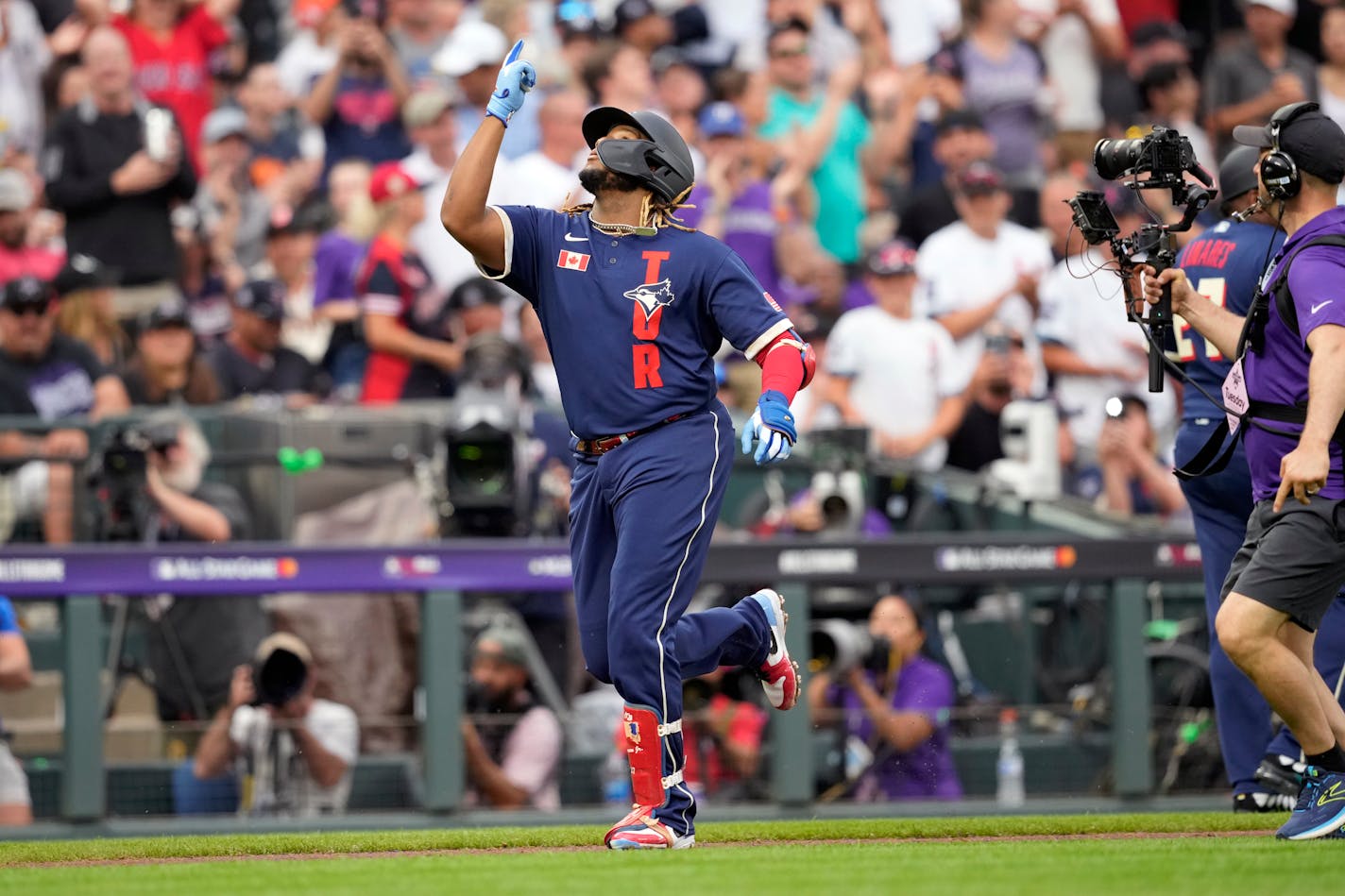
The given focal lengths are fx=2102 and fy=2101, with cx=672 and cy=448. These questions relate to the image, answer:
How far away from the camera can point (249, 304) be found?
1153cm

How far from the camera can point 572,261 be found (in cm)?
668

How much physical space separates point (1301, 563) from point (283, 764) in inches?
186

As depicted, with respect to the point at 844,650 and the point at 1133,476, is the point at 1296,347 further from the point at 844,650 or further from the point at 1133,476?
the point at 1133,476

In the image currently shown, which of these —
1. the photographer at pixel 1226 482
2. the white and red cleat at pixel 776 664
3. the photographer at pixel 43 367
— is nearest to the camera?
the white and red cleat at pixel 776 664

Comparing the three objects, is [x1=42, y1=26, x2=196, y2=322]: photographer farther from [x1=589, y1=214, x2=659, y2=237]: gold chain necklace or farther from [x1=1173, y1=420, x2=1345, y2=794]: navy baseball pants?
[x1=1173, y1=420, x2=1345, y2=794]: navy baseball pants

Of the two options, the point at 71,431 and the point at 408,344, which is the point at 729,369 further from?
the point at 71,431

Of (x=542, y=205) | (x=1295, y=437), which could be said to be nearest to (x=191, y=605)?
(x=542, y=205)

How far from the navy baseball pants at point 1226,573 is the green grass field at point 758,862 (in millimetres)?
252

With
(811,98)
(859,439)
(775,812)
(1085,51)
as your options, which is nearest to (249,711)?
(775,812)

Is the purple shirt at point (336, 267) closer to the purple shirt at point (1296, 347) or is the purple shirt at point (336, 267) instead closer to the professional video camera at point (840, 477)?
the professional video camera at point (840, 477)

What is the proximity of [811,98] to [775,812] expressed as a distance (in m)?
6.04

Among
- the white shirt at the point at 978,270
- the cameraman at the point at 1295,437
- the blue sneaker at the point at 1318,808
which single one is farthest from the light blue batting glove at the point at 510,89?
the white shirt at the point at 978,270

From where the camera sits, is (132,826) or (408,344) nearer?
(132,826)

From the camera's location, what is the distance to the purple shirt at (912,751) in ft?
31.6
